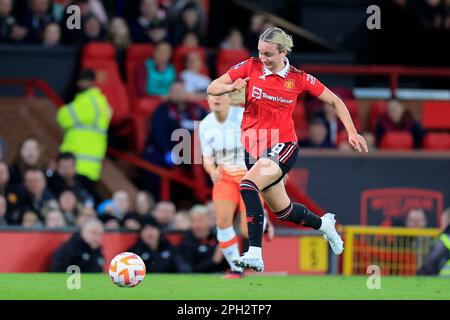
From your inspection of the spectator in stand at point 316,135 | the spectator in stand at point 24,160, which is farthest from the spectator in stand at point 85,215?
the spectator in stand at point 316,135

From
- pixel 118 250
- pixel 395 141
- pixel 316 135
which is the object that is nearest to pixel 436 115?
pixel 395 141

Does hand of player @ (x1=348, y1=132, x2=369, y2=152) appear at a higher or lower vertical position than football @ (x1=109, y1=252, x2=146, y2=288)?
higher

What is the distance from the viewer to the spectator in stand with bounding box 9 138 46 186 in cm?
1766

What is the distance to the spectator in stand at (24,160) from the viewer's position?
57.9 feet

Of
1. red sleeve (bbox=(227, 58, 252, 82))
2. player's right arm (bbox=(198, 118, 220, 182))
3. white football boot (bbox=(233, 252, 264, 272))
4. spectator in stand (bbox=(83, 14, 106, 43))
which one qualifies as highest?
spectator in stand (bbox=(83, 14, 106, 43))

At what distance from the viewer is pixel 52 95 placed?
757 inches

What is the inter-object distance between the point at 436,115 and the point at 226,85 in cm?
904

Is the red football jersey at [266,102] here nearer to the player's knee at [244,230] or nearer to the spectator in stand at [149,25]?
the player's knee at [244,230]

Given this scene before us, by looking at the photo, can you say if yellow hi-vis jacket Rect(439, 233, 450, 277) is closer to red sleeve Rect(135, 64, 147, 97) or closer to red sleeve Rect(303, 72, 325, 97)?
red sleeve Rect(303, 72, 325, 97)

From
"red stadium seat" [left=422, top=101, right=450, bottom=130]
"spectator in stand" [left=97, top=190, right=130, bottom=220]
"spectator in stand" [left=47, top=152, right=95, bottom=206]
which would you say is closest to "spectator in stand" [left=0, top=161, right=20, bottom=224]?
"spectator in stand" [left=47, top=152, right=95, bottom=206]

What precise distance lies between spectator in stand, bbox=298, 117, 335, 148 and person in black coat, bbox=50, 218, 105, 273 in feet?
14.1

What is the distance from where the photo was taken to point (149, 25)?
20859 mm
